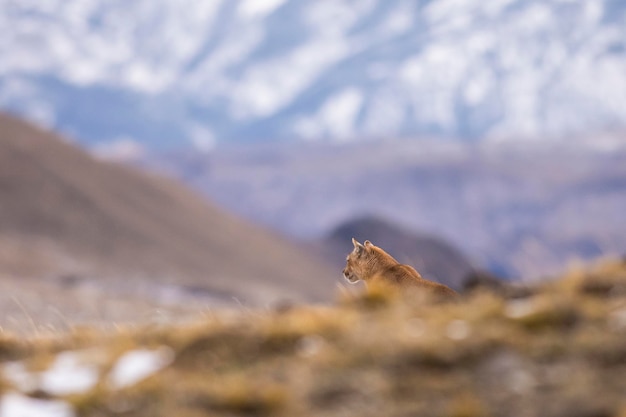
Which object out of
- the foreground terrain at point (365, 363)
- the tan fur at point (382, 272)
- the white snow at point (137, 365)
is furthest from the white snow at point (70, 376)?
the tan fur at point (382, 272)

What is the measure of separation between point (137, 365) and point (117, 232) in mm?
117342

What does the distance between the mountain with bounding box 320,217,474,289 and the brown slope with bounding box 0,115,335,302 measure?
19358 millimetres

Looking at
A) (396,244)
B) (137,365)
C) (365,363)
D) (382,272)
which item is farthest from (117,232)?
(365,363)

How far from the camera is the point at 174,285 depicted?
113 m

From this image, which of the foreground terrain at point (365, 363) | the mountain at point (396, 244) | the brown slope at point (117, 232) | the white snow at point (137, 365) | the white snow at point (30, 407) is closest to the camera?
the foreground terrain at point (365, 363)

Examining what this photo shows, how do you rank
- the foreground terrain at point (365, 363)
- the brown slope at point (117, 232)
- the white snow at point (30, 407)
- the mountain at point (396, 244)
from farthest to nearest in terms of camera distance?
the mountain at point (396, 244)
the brown slope at point (117, 232)
the white snow at point (30, 407)
the foreground terrain at point (365, 363)

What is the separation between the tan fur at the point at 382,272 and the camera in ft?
36.4

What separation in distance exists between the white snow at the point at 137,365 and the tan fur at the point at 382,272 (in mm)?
A: 3381

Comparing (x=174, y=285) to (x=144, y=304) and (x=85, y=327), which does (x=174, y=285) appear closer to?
(x=144, y=304)

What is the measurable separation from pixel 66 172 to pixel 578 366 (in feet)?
421

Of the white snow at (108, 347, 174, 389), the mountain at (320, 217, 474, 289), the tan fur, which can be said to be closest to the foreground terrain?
the white snow at (108, 347, 174, 389)

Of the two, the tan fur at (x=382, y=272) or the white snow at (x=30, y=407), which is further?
the tan fur at (x=382, y=272)

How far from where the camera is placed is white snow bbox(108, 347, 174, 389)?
7184 mm

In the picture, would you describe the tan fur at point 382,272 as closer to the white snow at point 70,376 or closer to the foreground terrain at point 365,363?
the foreground terrain at point 365,363
